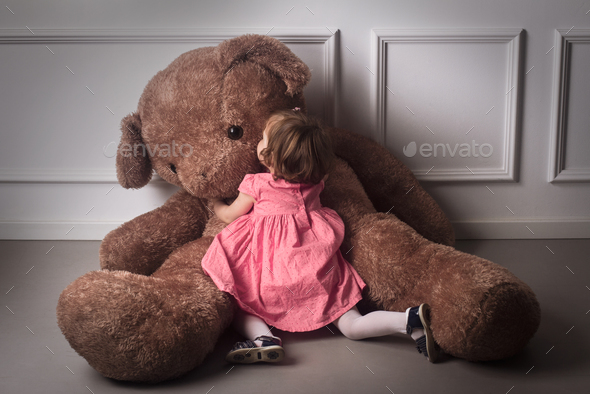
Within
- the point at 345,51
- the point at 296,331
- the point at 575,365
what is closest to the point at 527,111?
the point at 345,51

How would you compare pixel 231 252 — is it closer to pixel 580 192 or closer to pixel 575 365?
pixel 575 365

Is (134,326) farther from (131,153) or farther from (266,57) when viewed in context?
(266,57)

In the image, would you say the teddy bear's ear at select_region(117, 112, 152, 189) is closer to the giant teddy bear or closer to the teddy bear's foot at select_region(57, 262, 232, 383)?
the giant teddy bear

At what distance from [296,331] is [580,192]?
1239mm

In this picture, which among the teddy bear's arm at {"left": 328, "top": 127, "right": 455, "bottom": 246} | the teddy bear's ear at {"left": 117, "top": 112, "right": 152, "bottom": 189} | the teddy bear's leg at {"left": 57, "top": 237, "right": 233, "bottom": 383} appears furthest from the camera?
the teddy bear's arm at {"left": 328, "top": 127, "right": 455, "bottom": 246}

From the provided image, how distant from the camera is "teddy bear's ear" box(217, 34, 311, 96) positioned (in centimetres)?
112

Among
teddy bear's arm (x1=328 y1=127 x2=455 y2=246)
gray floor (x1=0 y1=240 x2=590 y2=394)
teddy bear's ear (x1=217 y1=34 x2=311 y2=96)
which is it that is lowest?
gray floor (x1=0 y1=240 x2=590 y2=394)

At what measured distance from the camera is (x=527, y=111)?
5.14 ft

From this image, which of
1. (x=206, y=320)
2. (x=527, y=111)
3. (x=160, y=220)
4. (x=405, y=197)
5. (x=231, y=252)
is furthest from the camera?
(x=527, y=111)

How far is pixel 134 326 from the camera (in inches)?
30.5

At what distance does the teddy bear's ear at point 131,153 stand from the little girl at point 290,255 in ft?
1.19

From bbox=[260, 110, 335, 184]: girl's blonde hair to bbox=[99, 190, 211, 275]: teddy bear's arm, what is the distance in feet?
1.24
